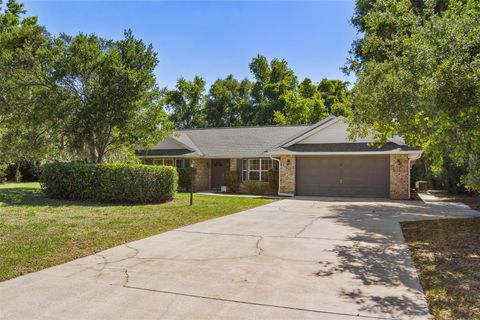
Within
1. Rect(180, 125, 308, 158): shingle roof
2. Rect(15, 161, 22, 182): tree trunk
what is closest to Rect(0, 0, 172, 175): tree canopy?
Rect(180, 125, 308, 158): shingle roof

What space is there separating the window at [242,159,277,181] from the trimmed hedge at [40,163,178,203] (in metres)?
8.17

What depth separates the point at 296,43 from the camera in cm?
1798

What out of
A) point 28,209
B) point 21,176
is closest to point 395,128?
point 28,209

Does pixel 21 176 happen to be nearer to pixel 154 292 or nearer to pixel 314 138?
pixel 314 138

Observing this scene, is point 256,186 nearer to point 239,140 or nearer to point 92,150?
point 239,140

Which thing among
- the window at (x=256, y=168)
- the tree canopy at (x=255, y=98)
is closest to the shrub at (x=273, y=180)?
the window at (x=256, y=168)

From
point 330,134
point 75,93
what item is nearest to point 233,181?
point 330,134

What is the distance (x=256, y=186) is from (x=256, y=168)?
1.39m

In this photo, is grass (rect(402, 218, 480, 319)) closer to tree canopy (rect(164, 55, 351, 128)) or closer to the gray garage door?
the gray garage door

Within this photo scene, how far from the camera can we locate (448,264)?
5887 mm

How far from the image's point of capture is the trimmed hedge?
14.2m

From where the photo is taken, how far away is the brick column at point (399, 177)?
17594 mm

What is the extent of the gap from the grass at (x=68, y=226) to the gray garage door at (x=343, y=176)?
7199mm

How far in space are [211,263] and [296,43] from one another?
14645 mm
